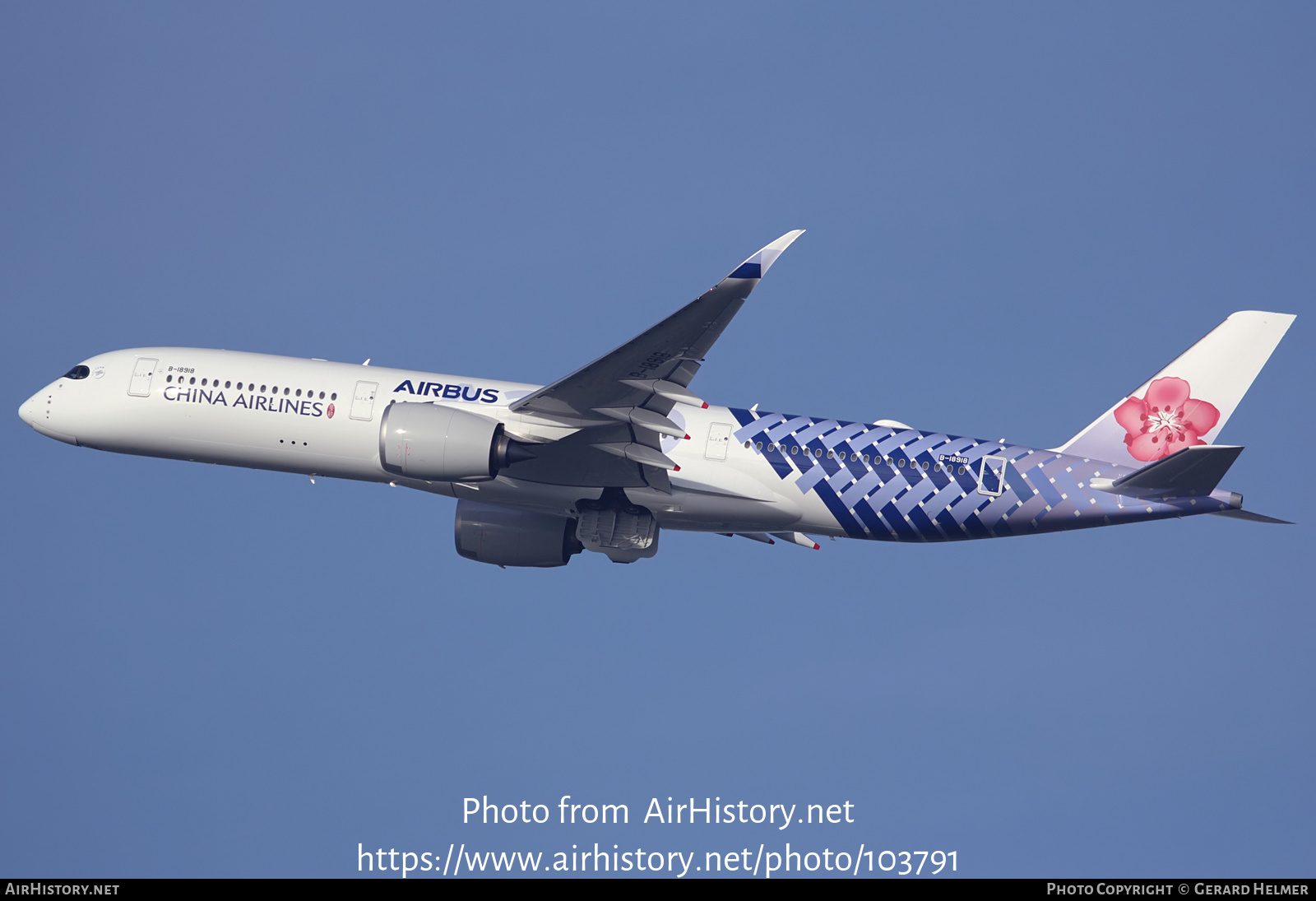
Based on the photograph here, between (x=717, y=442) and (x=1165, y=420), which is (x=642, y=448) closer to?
(x=717, y=442)

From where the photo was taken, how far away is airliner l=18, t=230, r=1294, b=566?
29.9 meters

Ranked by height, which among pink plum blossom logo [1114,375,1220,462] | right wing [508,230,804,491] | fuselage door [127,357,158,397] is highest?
fuselage door [127,357,158,397]

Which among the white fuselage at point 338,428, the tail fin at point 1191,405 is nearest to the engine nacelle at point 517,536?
the white fuselage at point 338,428

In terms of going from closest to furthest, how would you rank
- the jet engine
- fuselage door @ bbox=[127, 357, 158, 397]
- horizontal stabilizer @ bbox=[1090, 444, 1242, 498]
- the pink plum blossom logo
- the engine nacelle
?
horizontal stabilizer @ bbox=[1090, 444, 1242, 498], the jet engine, the pink plum blossom logo, fuselage door @ bbox=[127, 357, 158, 397], the engine nacelle

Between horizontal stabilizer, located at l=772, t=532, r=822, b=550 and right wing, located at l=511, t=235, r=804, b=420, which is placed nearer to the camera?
right wing, located at l=511, t=235, r=804, b=420

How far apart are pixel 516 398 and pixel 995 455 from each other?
11.7 metres

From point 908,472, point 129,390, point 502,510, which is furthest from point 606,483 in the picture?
point 129,390

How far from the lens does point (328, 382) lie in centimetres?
3253

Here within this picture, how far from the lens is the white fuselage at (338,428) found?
31750 mm

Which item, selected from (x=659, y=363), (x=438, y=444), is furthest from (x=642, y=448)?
(x=438, y=444)

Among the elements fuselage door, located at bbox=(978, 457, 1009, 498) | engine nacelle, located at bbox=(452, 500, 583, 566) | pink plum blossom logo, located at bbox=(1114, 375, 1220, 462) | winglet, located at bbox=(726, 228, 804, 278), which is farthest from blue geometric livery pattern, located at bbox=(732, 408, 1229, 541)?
winglet, located at bbox=(726, 228, 804, 278)

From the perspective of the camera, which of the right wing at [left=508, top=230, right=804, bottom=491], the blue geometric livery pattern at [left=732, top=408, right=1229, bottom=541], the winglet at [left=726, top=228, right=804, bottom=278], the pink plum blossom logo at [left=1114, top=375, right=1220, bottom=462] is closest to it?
the winglet at [left=726, top=228, right=804, bottom=278]

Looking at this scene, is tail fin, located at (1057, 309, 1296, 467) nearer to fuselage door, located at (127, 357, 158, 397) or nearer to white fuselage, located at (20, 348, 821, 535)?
white fuselage, located at (20, 348, 821, 535)

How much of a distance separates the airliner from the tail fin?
41 millimetres
